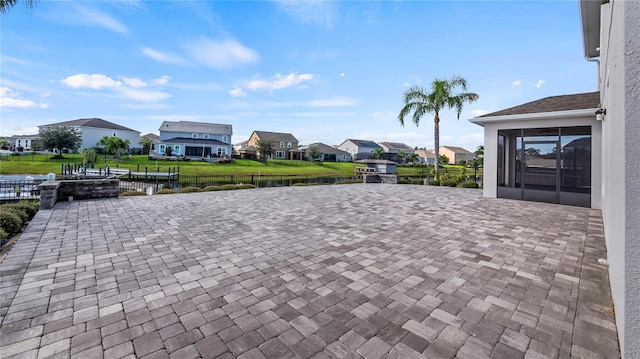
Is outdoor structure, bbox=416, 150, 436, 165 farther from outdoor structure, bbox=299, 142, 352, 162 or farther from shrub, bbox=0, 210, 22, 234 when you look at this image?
shrub, bbox=0, 210, 22, 234

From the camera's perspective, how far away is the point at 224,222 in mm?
6219

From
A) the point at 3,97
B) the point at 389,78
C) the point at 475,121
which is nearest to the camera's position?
the point at 3,97

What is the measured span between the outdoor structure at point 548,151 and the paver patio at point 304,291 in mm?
3801

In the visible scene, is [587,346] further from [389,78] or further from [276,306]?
[389,78]

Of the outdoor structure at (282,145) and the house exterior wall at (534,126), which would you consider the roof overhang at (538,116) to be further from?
the outdoor structure at (282,145)

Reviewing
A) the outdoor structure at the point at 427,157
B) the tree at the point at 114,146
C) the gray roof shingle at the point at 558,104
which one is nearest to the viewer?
the gray roof shingle at the point at 558,104

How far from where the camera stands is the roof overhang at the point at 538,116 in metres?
8.15

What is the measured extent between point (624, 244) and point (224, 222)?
605 cm

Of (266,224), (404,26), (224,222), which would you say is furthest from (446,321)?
(404,26)

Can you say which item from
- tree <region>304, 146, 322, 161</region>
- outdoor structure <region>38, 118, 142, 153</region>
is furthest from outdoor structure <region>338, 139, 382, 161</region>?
outdoor structure <region>38, 118, 142, 153</region>

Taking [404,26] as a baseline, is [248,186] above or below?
below

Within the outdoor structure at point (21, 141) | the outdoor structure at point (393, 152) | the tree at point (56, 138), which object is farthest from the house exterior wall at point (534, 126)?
the outdoor structure at point (21, 141)

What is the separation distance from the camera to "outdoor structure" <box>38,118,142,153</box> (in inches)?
1647

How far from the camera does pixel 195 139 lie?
4184 cm
